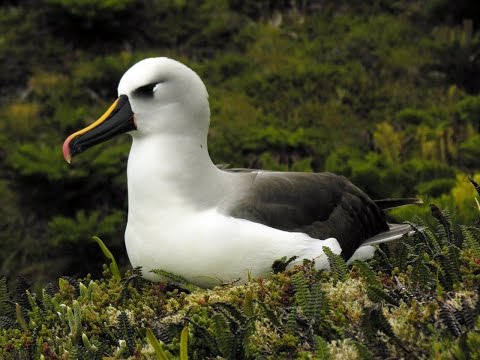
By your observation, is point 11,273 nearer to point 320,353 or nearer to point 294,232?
point 294,232

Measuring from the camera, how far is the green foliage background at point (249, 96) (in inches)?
314

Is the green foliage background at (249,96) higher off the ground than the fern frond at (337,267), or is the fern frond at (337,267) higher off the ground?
the fern frond at (337,267)

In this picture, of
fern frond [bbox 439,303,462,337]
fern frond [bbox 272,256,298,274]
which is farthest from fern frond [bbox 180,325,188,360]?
fern frond [bbox 272,256,298,274]

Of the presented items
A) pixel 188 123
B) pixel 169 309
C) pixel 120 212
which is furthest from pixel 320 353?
pixel 120 212

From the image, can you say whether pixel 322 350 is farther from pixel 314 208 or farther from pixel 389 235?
pixel 389 235

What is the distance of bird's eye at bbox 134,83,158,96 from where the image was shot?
4.52 metres

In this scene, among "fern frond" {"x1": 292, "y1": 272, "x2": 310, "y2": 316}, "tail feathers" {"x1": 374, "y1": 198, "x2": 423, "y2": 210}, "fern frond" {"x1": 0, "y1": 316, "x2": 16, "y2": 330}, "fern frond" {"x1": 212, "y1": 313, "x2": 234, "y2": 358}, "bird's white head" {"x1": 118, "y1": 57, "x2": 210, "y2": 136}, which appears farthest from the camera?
"tail feathers" {"x1": 374, "y1": 198, "x2": 423, "y2": 210}

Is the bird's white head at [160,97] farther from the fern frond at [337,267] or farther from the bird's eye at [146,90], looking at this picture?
the fern frond at [337,267]

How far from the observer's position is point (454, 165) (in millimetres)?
8242

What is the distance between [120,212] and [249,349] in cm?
482

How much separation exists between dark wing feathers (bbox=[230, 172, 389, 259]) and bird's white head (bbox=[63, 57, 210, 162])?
1.47 ft

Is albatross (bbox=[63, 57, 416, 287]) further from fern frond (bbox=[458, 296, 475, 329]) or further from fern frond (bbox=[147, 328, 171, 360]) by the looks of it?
fern frond (bbox=[458, 296, 475, 329])

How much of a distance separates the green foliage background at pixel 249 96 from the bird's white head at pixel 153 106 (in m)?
1.69

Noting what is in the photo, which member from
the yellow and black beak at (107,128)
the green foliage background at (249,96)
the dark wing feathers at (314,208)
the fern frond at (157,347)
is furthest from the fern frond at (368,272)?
the green foliage background at (249,96)
